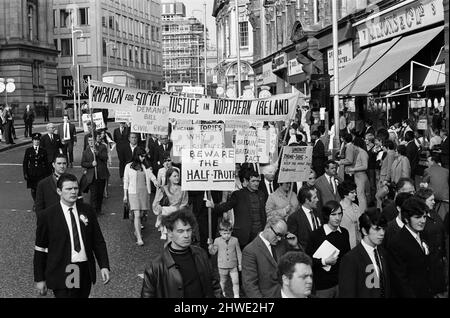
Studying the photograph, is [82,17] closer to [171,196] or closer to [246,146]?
[246,146]

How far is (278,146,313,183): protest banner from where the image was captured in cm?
1080

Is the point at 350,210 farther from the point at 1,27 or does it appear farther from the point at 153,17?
the point at 153,17

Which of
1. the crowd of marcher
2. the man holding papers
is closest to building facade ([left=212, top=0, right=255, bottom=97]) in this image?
the crowd of marcher

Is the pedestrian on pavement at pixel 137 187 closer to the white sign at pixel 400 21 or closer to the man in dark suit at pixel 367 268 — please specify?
the man in dark suit at pixel 367 268

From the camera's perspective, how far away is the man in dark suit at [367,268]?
6.18m

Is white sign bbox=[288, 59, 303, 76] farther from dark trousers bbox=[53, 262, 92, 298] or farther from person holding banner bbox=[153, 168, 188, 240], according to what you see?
dark trousers bbox=[53, 262, 92, 298]

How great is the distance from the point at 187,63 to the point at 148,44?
292ft

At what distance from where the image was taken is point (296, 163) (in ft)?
36.3

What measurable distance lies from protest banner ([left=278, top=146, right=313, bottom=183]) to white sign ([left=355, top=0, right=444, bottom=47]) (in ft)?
34.0

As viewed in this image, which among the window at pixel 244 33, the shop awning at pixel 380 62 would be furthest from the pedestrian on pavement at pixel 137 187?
the window at pixel 244 33

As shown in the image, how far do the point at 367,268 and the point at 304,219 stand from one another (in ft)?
6.16

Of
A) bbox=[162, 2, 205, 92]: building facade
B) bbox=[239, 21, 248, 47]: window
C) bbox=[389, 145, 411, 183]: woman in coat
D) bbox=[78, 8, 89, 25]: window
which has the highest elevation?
bbox=[162, 2, 205, 92]: building facade

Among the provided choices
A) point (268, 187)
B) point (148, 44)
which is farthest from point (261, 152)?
point (148, 44)

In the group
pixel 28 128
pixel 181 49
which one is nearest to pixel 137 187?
pixel 28 128
